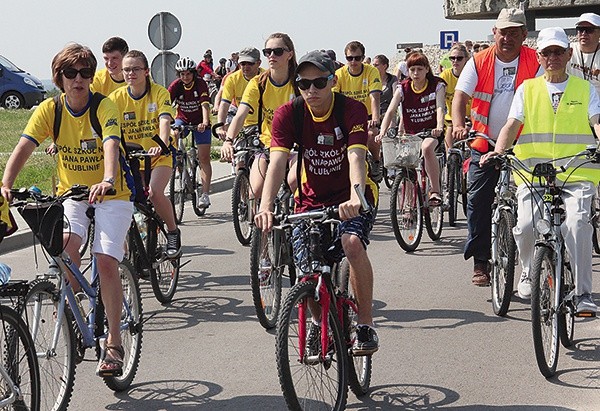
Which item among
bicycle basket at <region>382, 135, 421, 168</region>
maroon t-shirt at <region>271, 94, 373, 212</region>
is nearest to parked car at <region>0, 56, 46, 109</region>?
bicycle basket at <region>382, 135, 421, 168</region>

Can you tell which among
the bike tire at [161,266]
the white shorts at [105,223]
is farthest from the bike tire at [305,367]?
the bike tire at [161,266]

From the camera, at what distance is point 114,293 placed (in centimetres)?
637

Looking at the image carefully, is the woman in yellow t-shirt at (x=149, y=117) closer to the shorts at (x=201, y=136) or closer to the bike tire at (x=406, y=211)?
the bike tire at (x=406, y=211)

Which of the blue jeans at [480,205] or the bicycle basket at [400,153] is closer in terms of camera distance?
the blue jeans at [480,205]

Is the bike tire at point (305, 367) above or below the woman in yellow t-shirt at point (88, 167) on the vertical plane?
below

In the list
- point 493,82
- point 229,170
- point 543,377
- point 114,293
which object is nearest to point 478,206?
point 493,82

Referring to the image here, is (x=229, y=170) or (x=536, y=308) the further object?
(x=229, y=170)

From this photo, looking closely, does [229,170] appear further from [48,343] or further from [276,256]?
[48,343]

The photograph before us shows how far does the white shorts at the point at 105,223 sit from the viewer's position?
643 centimetres

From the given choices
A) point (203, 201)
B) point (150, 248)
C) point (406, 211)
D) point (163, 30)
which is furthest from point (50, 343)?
point (163, 30)

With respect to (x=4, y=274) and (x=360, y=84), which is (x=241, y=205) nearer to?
(x=360, y=84)

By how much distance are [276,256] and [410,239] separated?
143 inches

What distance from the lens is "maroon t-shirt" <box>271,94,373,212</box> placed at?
6422 millimetres

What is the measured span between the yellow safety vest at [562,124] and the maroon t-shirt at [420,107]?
5060 mm
